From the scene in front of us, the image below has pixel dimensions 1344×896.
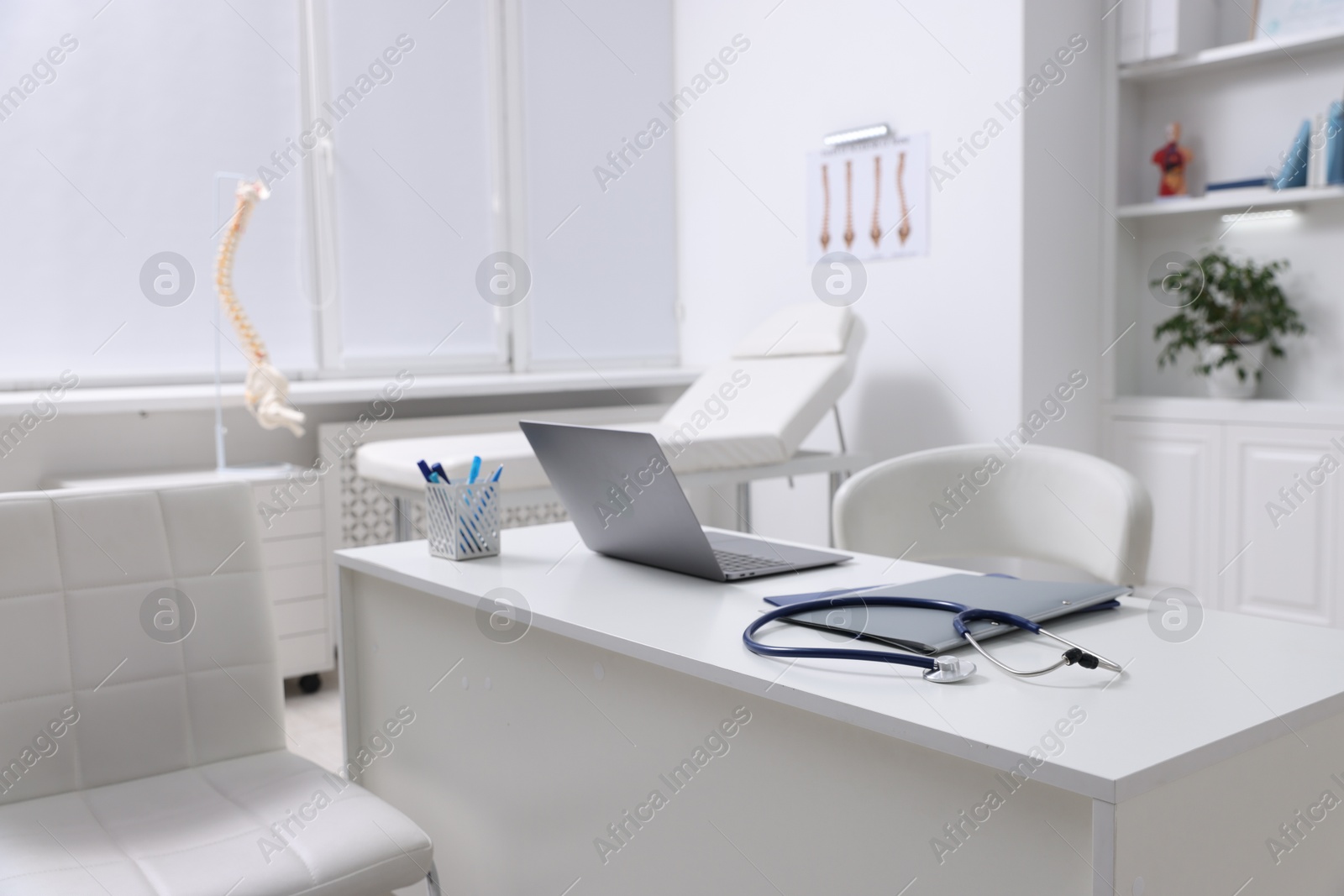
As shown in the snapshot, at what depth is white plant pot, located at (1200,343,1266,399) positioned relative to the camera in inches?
131

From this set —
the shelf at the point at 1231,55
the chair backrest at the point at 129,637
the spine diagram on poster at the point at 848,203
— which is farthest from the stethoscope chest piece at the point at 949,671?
the spine diagram on poster at the point at 848,203

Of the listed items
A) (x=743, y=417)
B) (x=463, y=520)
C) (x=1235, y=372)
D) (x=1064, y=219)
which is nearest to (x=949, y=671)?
(x=463, y=520)

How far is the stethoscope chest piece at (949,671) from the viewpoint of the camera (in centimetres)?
100

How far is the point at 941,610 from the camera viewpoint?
120 centimetres

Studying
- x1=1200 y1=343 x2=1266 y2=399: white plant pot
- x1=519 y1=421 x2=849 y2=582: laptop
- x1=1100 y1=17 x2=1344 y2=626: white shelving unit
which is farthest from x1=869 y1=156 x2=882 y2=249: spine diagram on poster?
x1=519 y1=421 x2=849 y2=582: laptop

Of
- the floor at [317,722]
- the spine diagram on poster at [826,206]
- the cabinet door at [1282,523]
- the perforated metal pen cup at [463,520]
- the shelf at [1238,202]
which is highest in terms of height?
the spine diagram on poster at [826,206]

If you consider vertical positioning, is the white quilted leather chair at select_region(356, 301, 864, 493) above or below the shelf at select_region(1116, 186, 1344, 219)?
below

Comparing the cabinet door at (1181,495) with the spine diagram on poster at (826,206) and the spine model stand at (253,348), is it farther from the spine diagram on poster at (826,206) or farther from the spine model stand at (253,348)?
the spine model stand at (253,348)

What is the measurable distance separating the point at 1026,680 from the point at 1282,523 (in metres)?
2.61

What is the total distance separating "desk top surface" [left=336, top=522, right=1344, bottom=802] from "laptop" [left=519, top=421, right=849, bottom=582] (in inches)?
1.5

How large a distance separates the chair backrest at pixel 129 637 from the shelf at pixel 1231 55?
10.1 feet

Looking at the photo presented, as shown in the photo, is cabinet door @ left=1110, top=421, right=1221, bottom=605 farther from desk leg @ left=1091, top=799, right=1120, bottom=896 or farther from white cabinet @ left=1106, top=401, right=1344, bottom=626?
desk leg @ left=1091, top=799, right=1120, bottom=896

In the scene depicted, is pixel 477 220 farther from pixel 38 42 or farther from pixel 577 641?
pixel 577 641

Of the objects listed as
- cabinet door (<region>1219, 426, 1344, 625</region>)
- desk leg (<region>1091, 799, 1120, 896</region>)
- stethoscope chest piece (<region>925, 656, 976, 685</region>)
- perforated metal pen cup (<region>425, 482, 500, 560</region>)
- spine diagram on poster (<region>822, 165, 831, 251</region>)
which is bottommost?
cabinet door (<region>1219, 426, 1344, 625</region>)
